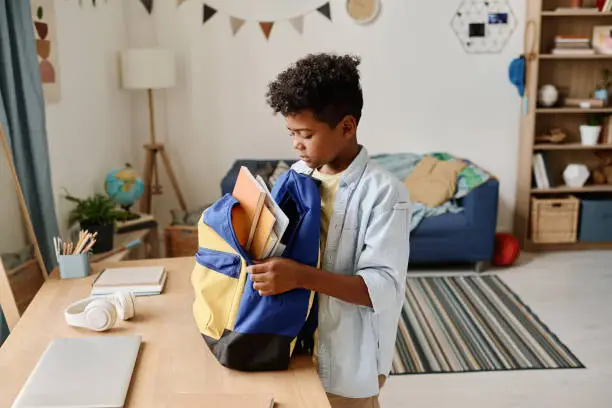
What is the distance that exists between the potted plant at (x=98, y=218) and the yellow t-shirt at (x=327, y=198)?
1998mm

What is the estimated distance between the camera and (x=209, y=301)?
1.21 m

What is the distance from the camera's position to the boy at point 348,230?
3.92 feet

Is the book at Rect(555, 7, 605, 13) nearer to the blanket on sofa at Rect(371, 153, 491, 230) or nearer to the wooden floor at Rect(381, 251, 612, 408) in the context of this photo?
the blanket on sofa at Rect(371, 153, 491, 230)

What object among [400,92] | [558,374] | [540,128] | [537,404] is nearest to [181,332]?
[537,404]

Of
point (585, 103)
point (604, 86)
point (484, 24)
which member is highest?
point (484, 24)

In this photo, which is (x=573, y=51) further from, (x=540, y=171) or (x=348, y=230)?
(x=348, y=230)

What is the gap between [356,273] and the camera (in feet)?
4.04

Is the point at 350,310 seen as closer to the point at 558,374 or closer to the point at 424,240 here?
the point at 558,374

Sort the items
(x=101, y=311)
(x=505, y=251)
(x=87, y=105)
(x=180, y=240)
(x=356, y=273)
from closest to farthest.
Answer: (x=356, y=273) → (x=101, y=311) → (x=87, y=105) → (x=180, y=240) → (x=505, y=251)

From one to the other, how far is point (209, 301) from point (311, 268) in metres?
0.21

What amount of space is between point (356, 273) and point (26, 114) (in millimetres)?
1812

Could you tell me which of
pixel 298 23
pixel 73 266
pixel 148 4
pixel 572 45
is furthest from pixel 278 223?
pixel 572 45

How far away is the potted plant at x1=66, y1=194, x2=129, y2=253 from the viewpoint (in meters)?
3.05

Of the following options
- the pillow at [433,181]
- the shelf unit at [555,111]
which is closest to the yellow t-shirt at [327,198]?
the pillow at [433,181]
